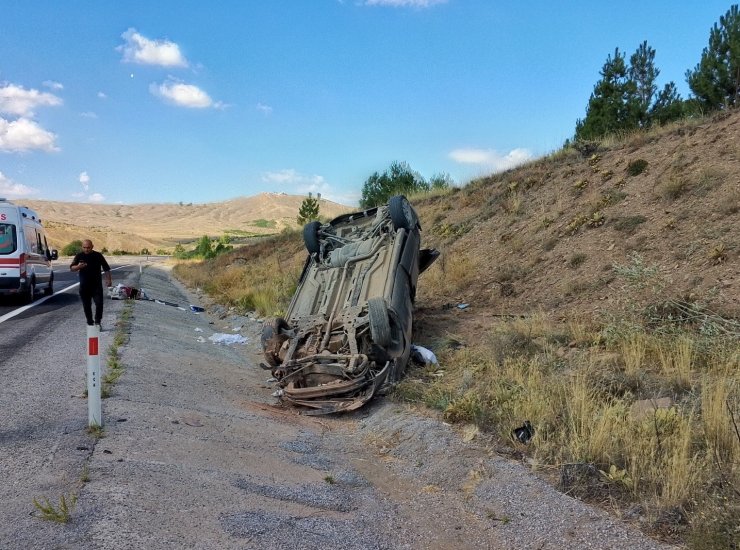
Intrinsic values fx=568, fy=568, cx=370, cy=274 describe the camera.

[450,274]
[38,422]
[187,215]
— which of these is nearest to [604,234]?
[450,274]

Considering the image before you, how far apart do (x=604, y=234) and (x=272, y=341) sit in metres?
7.60

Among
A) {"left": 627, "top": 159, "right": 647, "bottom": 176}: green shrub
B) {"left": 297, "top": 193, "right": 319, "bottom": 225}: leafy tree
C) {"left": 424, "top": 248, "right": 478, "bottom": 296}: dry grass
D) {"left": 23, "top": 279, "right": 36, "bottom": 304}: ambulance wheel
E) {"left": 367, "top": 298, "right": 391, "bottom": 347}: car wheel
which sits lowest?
{"left": 23, "top": 279, "right": 36, "bottom": 304}: ambulance wheel

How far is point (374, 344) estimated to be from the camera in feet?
24.6

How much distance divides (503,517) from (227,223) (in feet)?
511

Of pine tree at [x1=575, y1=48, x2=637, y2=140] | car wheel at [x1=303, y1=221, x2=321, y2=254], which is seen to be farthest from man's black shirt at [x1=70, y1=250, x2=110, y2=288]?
pine tree at [x1=575, y1=48, x2=637, y2=140]

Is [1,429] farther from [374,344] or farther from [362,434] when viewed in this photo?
[374,344]

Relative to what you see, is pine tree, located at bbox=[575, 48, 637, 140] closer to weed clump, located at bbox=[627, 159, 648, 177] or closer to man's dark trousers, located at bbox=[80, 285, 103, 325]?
weed clump, located at bbox=[627, 159, 648, 177]

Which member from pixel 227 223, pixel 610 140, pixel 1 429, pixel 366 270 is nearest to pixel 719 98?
pixel 610 140

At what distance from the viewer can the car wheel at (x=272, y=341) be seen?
8.41m

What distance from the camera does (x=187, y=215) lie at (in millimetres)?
173500

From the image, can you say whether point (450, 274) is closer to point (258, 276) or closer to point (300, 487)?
point (300, 487)

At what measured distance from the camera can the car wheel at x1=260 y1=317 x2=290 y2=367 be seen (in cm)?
841

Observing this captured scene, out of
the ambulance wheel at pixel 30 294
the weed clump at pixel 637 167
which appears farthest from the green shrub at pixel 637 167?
the ambulance wheel at pixel 30 294

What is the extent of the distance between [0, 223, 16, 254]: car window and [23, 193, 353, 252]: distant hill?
10068 centimetres
